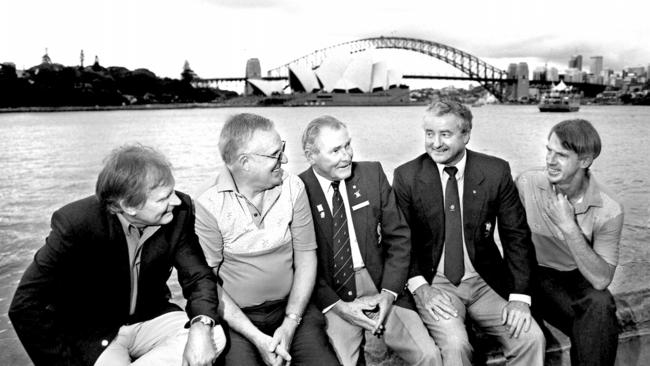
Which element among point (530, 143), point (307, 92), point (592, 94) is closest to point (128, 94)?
point (307, 92)

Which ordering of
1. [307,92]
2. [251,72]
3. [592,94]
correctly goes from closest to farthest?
1. [307,92]
2. [592,94]
3. [251,72]

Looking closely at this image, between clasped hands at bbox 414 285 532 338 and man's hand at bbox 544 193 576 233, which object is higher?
man's hand at bbox 544 193 576 233

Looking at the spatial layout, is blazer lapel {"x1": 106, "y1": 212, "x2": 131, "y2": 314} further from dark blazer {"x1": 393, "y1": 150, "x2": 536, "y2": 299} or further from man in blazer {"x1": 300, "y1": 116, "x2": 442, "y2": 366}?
dark blazer {"x1": 393, "y1": 150, "x2": 536, "y2": 299}

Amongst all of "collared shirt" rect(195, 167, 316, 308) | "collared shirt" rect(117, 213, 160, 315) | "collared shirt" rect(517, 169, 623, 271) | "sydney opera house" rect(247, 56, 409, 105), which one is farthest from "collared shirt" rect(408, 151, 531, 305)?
"sydney opera house" rect(247, 56, 409, 105)

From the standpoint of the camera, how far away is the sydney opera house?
278 feet

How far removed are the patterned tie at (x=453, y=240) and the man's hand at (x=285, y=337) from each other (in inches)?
33.0

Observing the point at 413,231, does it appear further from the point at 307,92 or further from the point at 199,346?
the point at 307,92

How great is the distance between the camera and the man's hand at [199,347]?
79.6 inches

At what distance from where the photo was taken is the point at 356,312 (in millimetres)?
2518

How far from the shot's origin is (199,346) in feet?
6.68

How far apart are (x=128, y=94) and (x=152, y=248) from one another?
102 m

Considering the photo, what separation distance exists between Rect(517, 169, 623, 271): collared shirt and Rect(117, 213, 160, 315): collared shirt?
72.4 inches

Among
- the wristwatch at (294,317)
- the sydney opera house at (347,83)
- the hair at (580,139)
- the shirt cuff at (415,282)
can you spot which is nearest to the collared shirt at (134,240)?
the wristwatch at (294,317)

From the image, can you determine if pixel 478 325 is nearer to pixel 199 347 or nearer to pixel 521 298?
pixel 521 298
